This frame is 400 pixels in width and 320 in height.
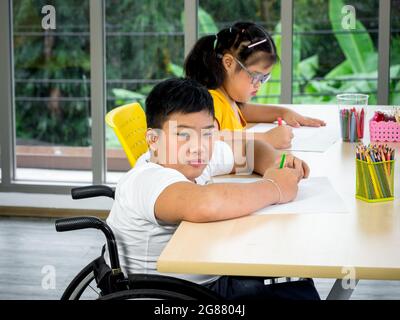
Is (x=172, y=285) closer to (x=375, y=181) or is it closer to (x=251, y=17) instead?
(x=375, y=181)

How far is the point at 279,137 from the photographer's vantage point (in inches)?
101

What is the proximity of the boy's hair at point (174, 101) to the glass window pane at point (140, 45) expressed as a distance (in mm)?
2617

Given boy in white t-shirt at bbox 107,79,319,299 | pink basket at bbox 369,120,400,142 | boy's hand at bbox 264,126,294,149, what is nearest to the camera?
boy in white t-shirt at bbox 107,79,319,299

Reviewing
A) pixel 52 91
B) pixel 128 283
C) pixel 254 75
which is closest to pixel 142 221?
pixel 128 283

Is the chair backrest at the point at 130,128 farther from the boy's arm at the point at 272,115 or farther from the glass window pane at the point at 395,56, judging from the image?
the glass window pane at the point at 395,56

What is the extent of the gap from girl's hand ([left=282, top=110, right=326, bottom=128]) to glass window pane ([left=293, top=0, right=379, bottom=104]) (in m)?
1.29

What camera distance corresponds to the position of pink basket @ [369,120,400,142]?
271 cm

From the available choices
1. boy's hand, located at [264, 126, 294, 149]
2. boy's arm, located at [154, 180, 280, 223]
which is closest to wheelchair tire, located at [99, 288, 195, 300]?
boy's arm, located at [154, 180, 280, 223]

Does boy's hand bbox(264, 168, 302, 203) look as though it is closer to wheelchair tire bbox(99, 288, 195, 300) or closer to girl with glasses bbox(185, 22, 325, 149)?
wheelchair tire bbox(99, 288, 195, 300)

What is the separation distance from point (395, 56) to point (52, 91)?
2065mm

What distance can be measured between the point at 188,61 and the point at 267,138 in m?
0.43

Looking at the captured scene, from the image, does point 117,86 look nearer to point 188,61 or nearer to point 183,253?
point 188,61

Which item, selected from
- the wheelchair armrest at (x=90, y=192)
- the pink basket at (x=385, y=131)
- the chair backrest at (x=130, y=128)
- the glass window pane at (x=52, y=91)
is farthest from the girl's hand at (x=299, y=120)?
the glass window pane at (x=52, y=91)
